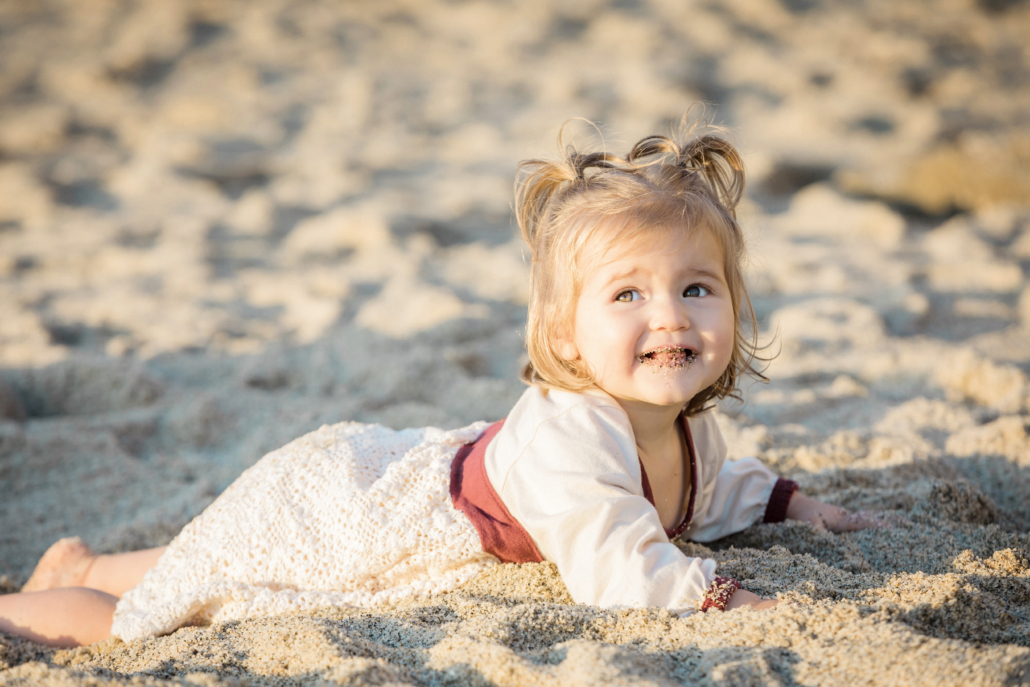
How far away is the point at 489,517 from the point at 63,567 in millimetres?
954

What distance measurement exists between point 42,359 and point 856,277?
10.9 ft

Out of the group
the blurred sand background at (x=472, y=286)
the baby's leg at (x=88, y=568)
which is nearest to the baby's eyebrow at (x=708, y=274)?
the blurred sand background at (x=472, y=286)

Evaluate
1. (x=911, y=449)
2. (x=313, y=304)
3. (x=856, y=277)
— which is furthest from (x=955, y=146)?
(x=313, y=304)

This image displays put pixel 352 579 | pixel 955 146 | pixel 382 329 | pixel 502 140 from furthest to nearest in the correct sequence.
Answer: pixel 502 140 < pixel 955 146 < pixel 382 329 < pixel 352 579

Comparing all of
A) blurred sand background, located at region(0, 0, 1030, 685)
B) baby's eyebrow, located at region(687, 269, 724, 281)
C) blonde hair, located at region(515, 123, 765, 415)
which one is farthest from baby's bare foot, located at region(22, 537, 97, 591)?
baby's eyebrow, located at region(687, 269, 724, 281)

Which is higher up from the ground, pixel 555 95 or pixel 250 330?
pixel 555 95

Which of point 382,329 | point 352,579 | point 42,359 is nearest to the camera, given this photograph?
point 352,579

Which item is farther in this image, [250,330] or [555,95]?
[555,95]

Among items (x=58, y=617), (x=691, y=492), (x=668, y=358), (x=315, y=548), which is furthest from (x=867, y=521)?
(x=58, y=617)

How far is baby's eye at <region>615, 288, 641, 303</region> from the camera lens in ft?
4.56

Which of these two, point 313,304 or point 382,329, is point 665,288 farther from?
point 313,304

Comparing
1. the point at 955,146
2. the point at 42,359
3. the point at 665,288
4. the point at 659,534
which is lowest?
the point at 42,359

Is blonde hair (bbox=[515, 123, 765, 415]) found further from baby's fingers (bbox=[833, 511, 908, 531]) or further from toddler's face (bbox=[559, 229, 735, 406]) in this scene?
baby's fingers (bbox=[833, 511, 908, 531])

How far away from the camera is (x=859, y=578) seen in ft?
4.39
